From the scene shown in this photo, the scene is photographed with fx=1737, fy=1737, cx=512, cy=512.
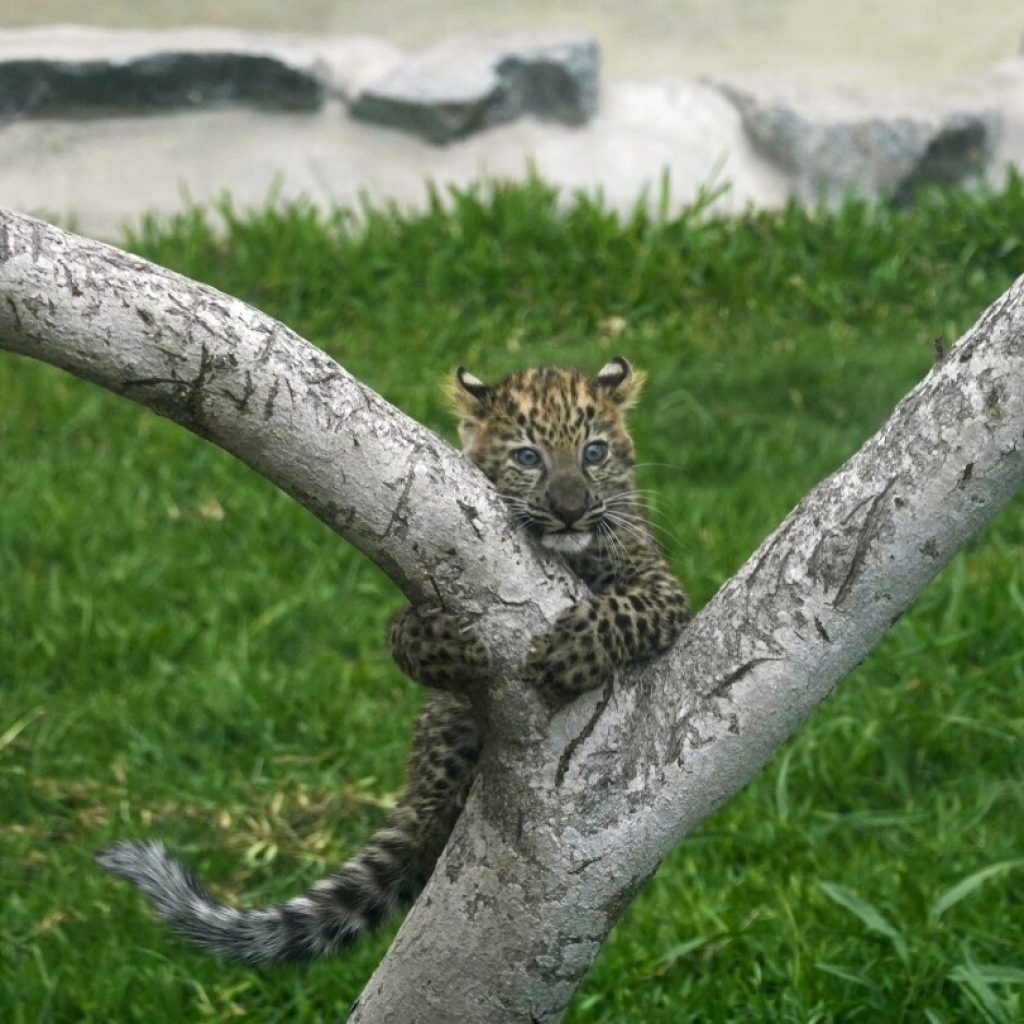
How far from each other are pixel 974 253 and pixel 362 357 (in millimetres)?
3495

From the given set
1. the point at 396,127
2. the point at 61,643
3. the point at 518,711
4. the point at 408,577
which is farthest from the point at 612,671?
the point at 396,127

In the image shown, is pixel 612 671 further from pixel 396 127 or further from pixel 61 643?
pixel 396 127

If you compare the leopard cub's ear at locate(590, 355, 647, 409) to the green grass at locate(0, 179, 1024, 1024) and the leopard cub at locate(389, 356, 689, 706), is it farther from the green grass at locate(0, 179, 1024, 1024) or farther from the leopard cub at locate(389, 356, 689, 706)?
the green grass at locate(0, 179, 1024, 1024)

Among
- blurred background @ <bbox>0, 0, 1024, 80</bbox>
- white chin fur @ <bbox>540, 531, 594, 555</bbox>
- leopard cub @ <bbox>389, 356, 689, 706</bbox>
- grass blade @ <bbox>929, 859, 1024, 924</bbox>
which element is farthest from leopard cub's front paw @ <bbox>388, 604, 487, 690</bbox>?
blurred background @ <bbox>0, 0, 1024, 80</bbox>

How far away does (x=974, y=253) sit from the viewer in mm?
9680

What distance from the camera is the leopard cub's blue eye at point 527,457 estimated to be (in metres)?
4.42

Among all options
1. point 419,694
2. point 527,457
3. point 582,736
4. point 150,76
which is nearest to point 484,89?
point 150,76

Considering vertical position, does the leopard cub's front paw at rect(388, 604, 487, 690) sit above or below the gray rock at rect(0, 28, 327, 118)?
above

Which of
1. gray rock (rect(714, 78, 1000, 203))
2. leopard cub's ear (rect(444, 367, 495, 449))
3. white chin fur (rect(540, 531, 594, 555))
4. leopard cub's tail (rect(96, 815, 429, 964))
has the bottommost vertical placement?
gray rock (rect(714, 78, 1000, 203))

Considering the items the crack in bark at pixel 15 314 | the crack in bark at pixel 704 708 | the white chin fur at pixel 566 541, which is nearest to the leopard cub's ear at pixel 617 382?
the white chin fur at pixel 566 541

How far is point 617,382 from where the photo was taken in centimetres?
480

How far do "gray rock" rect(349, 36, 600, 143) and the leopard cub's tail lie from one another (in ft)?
24.3

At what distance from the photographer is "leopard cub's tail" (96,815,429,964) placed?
4059mm

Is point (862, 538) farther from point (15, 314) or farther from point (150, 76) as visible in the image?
point (150, 76)
